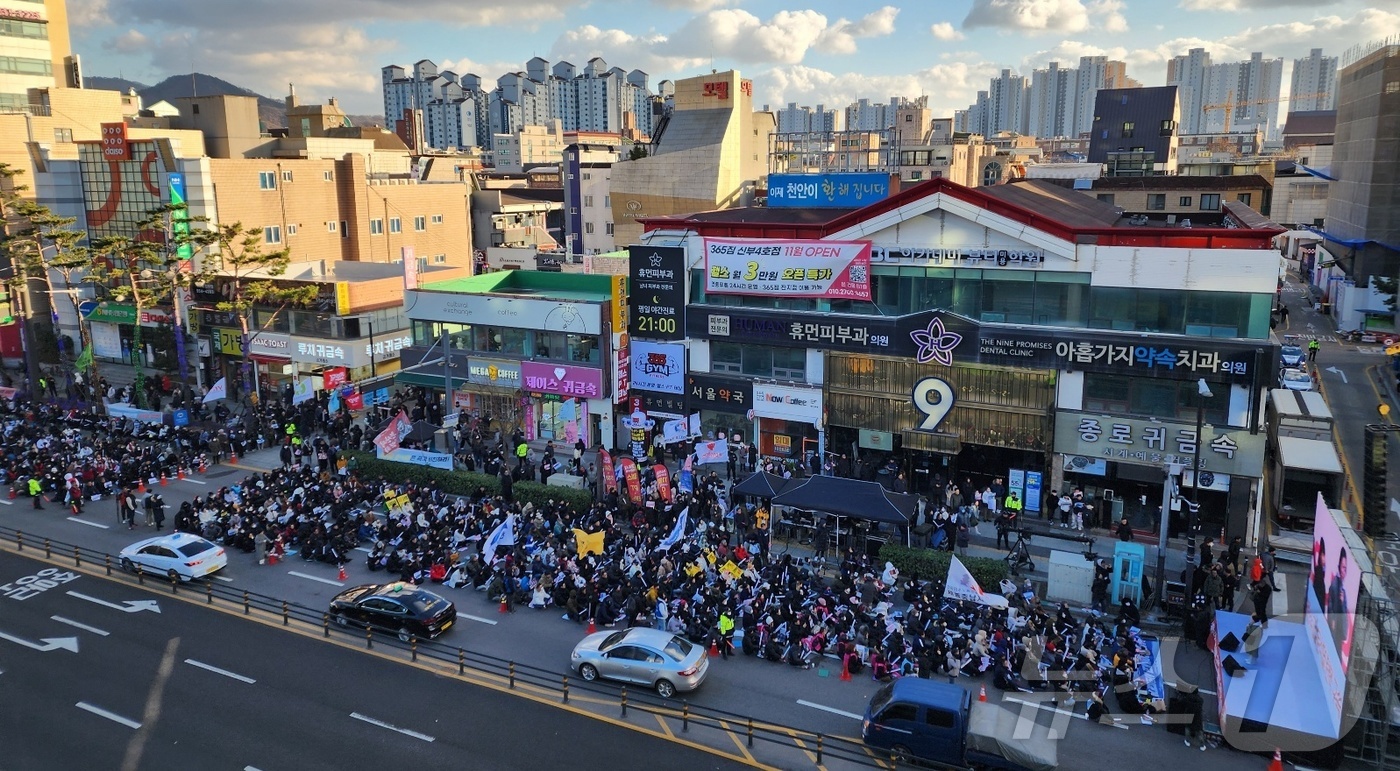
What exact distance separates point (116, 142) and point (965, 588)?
193 ft

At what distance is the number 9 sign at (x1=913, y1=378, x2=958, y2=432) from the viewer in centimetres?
3391

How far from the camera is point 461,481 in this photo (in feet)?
117

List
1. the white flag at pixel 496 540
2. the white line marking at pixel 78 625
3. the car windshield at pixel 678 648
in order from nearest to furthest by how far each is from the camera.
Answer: the car windshield at pixel 678 648 → the white line marking at pixel 78 625 → the white flag at pixel 496 540

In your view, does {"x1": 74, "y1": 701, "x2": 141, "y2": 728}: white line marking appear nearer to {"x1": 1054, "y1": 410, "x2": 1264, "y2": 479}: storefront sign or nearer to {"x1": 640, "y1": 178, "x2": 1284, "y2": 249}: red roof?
{"x1": 640, "y1": 178, "x2": 1284, "y2": 249}: red roof

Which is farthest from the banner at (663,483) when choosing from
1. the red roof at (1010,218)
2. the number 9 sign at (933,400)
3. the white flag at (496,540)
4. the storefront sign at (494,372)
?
the storefront sign at (494,372)

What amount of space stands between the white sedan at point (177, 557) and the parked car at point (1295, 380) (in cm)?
4663

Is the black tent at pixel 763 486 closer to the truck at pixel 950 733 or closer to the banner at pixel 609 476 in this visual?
the banner at pixel 609 476

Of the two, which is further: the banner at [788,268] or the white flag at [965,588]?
the banner at [788,268]

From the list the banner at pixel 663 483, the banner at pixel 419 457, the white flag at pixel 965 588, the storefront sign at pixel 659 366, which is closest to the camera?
the white flag at pixel 965 588

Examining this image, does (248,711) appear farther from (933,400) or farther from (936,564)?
(933,400)

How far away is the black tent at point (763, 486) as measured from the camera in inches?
1191

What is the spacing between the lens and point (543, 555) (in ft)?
91.3

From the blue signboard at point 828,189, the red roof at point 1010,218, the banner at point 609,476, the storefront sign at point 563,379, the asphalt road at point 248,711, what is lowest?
the asphalt road at point 248,711

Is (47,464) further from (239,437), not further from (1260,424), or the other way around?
(1260,424)
